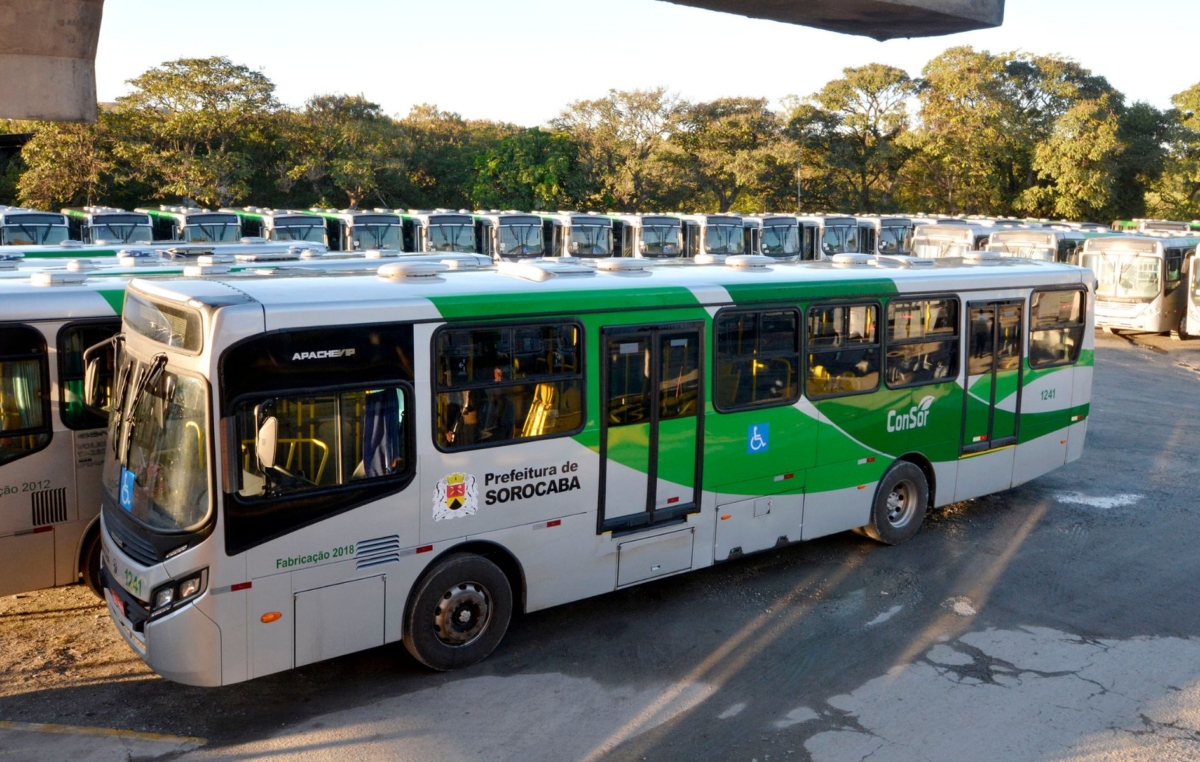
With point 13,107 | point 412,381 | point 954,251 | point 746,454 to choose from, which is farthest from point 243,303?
point 954,251

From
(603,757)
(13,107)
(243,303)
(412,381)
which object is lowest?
(603,757)

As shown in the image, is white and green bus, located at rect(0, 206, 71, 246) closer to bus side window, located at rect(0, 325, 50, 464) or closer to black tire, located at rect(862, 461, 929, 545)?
bus side window, located at rect(0, 325, 50, 464)

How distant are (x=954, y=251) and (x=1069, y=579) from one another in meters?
24.4

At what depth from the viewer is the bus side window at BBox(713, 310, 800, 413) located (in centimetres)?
855

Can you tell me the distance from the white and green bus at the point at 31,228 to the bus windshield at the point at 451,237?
8133 mm

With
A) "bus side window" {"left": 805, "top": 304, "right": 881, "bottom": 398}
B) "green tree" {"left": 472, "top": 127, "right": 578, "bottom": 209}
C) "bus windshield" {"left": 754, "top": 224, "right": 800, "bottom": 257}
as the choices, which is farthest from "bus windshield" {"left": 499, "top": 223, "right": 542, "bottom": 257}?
"bus side window" {"left": 805, "top": 304, "right": 881, "bottom": 398}

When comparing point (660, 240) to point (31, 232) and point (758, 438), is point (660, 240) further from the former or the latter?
point (758, 438)

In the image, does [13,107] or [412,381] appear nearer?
[412,381]

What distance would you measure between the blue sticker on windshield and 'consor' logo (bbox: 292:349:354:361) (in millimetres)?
1358

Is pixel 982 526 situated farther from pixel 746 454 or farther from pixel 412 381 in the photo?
pixel 412 381

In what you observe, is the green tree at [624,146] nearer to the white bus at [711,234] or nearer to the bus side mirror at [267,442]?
the white bus at [711,234]

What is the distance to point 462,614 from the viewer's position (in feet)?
24.0

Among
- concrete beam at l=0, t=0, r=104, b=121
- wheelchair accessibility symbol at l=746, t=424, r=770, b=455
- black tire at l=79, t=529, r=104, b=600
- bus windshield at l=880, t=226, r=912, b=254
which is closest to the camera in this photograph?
black tire at l=79, t=529, r=104, b=600

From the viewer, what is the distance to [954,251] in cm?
3212
